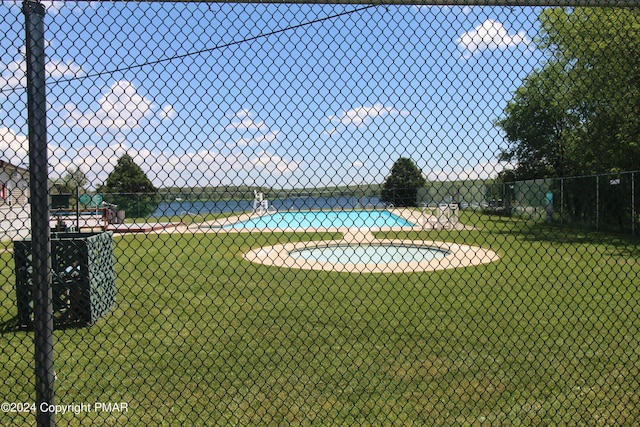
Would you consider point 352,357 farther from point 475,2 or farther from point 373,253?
point 373,253

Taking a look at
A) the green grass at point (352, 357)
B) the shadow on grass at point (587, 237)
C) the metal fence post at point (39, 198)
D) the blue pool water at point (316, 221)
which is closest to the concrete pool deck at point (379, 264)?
the blue pool water at point (316, 221)

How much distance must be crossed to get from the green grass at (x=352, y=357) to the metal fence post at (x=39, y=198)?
32.8 inches

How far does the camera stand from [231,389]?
2977mm

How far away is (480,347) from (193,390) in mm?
2145

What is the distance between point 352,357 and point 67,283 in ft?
9.02

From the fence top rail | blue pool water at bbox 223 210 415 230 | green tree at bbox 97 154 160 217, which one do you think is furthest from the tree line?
green tree at bbox 97 154 160 217

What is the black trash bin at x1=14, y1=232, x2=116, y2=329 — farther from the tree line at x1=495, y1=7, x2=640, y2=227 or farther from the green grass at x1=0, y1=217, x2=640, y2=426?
the tree line at x1=495, y1=7, x2=640, y2=227

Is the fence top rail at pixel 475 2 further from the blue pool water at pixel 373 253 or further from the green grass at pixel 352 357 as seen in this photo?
the blue pool water at pixel 373 253

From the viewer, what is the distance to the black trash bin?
4301 millimetres

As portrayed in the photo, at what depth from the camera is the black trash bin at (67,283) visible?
169 inches

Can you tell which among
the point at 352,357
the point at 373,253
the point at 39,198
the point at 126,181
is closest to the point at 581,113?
the point at 373,253

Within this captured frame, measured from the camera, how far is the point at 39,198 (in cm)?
186

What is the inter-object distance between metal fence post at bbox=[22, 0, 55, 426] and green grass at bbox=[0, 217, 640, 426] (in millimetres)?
833

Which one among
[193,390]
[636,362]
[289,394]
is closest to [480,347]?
[636,362]
